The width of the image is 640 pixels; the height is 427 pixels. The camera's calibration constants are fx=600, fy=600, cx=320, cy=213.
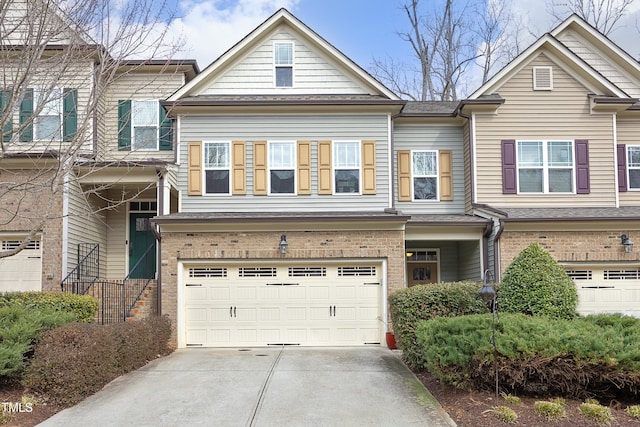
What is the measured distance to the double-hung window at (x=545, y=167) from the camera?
15.8 meters

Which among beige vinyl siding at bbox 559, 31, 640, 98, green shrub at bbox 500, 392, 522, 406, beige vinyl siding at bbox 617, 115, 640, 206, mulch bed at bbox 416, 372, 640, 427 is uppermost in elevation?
beige vinyl siding at bbox 559, 31, 640, 98

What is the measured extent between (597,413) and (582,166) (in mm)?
9599

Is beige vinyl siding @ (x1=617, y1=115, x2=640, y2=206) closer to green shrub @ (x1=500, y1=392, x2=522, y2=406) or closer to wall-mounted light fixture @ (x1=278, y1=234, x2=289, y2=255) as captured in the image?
wall-mounted light fixture @ (x1=278, y1=234, x2=289, y2=255)

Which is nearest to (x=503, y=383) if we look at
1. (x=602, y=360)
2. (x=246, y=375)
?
(x=602, y=360)

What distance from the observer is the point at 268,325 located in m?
14.3

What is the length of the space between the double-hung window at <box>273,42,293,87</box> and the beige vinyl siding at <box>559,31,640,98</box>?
27.0 feet

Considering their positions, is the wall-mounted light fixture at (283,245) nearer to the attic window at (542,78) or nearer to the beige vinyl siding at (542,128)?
the beige vinyl siding at (542,128)

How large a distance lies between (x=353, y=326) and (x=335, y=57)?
7128 mm

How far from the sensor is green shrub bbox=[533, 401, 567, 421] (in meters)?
7.68

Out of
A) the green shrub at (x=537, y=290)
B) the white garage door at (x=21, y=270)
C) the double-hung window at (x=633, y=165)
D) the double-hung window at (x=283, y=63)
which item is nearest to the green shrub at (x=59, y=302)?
the white garage door at (x=21, y=270)

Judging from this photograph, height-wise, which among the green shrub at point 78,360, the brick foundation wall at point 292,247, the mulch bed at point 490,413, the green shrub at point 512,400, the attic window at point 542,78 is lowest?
the mulch bed at point 490,413

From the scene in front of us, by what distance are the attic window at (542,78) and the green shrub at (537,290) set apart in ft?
22.4

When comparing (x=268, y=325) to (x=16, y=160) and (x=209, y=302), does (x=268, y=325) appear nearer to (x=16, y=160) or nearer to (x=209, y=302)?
(x=209, y=302)

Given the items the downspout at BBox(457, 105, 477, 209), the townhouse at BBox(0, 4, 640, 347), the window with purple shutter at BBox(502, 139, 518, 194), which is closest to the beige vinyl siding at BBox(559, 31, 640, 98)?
the townhouse at BBox(0, 4, 640, 347)
